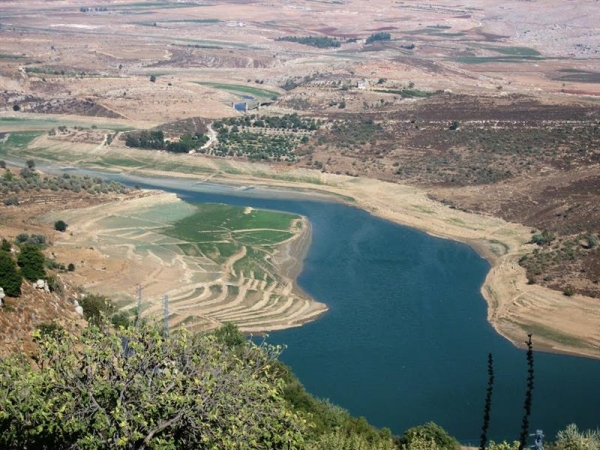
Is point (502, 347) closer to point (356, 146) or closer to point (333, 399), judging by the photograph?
point (333, 399)

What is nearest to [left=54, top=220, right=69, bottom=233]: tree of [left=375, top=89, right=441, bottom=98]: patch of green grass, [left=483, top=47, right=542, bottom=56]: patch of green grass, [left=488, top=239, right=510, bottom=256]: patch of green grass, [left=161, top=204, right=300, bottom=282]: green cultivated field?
[left=161, top=204, right=300, bottom=282]: green cultivated field

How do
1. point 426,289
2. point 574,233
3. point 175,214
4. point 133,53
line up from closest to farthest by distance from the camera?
point 426,289 → point 574,233 → point 175,214 → point 133,53

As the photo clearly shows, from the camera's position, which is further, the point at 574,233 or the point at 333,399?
the point at 574,233

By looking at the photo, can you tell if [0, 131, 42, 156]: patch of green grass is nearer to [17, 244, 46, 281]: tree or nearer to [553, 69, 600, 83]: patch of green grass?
[17, 244, 46, 281]: tree

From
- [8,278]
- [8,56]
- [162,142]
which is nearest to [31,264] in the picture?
[8,278]

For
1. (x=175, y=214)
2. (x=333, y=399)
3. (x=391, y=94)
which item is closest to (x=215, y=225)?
(x=175, y=214)

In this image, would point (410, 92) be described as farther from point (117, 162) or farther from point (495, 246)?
point (495, 246)

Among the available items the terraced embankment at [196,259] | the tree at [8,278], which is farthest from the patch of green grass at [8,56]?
the tree at [8,278]
